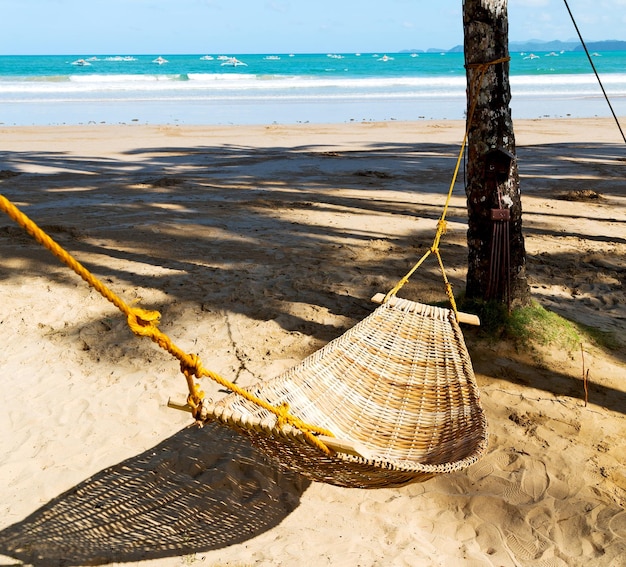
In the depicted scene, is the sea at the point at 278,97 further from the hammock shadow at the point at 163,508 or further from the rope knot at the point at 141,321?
the rope knot at the point at 141,321

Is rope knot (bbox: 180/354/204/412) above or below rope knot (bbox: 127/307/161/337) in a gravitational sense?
below

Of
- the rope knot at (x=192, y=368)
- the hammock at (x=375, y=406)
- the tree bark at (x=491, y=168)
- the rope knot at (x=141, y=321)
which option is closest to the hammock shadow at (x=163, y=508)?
the hammock at (x=375, y=406)

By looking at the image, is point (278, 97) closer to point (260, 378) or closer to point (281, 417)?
point (260, 378)

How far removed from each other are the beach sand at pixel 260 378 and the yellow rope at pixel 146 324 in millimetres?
761

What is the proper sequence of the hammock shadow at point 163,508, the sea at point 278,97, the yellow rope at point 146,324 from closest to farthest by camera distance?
the yellow rope at point 146,324 → the hammock shadow at point 163,508 → the sea at point 278,97

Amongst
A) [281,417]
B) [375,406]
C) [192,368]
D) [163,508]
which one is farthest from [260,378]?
[192,368]

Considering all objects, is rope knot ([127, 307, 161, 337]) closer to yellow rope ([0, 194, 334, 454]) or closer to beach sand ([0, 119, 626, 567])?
yellow rope ([0, 194, 334, 454])

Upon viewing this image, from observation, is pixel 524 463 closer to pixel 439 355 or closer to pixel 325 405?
pixel 439 355

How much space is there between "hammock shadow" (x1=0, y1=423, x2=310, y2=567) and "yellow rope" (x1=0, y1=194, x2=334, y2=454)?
26.2 inches

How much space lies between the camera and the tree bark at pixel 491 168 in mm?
3865

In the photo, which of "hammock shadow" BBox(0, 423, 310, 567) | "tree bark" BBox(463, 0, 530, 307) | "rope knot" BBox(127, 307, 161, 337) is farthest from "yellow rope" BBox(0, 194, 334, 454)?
"tree bark" BBox(463, 0, 530, 307)

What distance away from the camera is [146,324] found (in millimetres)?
1947

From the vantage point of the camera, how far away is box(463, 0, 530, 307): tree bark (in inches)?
152

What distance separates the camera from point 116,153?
13102 mm
